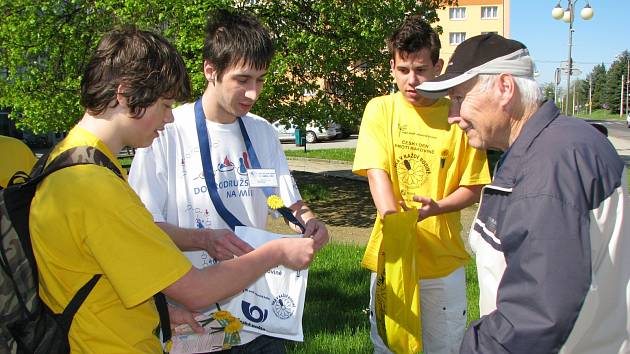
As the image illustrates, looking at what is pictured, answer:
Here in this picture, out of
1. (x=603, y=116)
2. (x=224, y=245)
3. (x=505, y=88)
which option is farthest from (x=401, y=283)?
(x=603, y=116)

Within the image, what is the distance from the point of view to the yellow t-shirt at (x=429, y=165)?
3305 millimetres

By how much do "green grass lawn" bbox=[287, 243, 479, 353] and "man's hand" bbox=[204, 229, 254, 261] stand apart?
229cm

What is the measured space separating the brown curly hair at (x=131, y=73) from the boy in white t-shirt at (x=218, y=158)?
715 mm

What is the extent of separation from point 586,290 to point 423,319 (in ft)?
6.13

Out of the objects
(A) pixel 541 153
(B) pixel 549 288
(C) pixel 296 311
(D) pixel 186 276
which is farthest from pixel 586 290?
(C) pixel 296 311

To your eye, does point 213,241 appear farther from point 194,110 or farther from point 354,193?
point 354,193

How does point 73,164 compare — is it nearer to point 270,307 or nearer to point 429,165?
point 270,307

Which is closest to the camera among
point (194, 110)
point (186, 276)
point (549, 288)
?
point (549, 288)

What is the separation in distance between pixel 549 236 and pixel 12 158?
2188 millimetres

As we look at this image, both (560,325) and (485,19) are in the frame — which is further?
(485,19)

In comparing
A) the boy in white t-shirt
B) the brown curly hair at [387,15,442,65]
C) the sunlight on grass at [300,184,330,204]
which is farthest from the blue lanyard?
the sunlight on grass at [300,184,330,204]

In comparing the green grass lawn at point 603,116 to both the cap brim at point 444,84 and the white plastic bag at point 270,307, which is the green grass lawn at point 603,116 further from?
the white plastic bag at point 270,307

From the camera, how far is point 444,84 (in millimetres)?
2117

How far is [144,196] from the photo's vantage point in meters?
2.51
